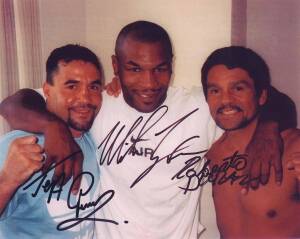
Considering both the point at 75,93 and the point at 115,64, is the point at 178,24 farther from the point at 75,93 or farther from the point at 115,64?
the point at 75,93

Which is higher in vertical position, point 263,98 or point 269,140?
point 263,98

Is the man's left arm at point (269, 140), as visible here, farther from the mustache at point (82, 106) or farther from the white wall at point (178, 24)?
the mustache at point (82, 106)

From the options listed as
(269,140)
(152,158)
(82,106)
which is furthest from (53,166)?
(269,140)

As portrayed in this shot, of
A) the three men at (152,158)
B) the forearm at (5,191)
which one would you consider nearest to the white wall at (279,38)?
the three men at (152,158)

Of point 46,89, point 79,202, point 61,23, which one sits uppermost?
point 61,23

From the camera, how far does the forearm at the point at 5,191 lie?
1.38 metres

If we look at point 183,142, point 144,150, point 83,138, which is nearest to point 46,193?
point 83,138

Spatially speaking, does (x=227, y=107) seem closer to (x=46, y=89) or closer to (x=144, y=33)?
(x=144, y=33)

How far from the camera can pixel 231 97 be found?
1.41 m

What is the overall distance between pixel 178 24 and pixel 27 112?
1.81 ft

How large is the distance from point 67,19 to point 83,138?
382 millimetres

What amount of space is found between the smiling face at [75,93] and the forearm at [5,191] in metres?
0.25
